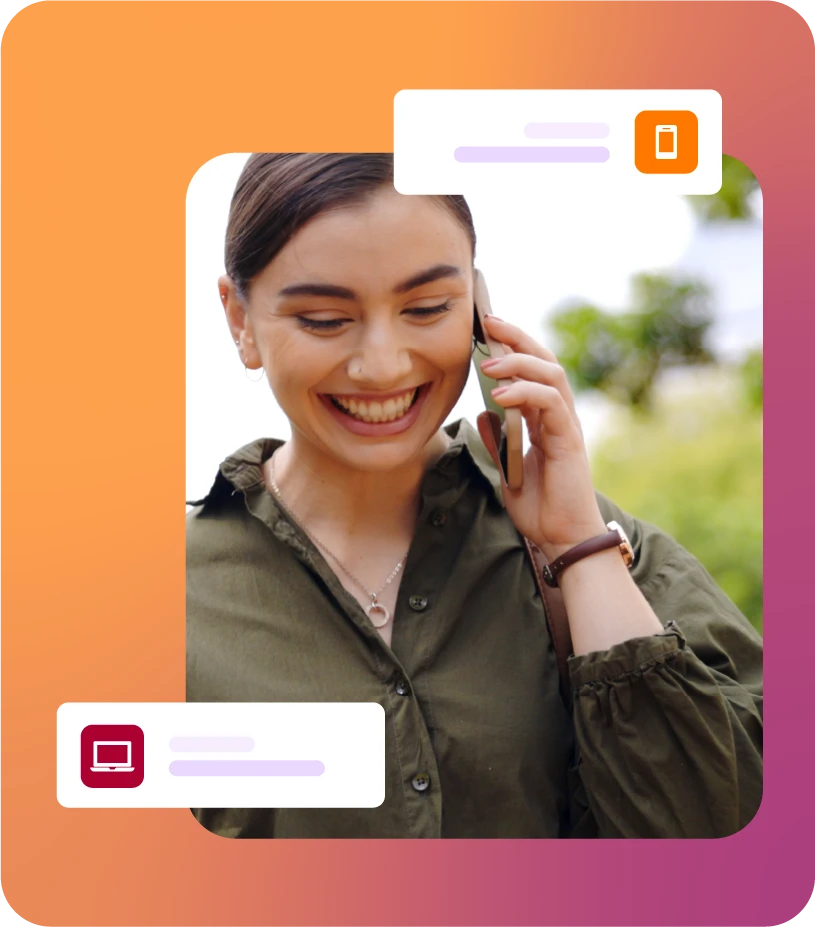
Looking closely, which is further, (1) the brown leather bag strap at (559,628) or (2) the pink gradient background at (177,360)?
(1) the brown leather bag strap at (559,628)

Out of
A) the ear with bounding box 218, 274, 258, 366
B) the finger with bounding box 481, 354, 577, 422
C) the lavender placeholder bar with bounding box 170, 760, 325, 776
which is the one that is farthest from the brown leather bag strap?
the ear with bounding box 218, 274, 258, 366

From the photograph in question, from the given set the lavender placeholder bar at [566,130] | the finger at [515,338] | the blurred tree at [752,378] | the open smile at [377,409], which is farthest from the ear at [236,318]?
the blurred tree at [752,378]

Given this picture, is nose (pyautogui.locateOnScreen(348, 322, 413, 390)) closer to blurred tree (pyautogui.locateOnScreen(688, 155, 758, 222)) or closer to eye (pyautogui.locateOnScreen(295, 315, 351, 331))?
eye (pyautogui.locateOnScreen(295, 315, 351, 331))

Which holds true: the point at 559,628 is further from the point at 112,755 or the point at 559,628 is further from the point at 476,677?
the point at 112,755

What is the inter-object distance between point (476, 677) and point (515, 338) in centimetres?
48

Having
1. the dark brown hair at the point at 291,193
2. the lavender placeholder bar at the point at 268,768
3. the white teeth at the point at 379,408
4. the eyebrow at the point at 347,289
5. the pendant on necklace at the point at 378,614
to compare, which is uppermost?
the dark brown hair at the point at 291,193

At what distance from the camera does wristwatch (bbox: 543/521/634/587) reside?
1384mm

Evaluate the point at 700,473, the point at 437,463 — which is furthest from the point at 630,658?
the point at 700,473

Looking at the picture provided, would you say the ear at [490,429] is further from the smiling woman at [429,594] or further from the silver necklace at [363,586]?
the silver necklace at [363,586]

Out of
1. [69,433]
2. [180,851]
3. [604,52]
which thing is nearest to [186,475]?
[69,433]

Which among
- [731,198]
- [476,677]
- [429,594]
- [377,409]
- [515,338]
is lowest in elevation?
[476,677]

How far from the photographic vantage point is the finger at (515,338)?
141 cm

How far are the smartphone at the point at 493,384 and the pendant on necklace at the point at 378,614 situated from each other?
0.26 metres

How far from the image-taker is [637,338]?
330 cm
